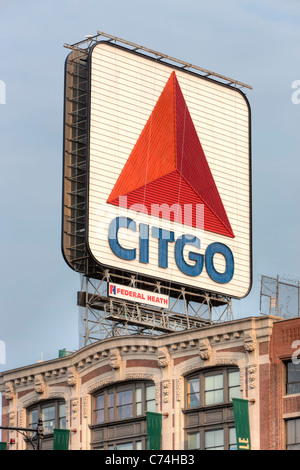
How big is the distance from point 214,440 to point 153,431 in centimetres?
354

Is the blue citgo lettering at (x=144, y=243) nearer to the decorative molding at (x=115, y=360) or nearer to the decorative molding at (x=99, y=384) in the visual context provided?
the decorative molding at (x=115, y=360)

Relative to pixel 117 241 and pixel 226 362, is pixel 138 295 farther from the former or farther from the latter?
pixel 226 362

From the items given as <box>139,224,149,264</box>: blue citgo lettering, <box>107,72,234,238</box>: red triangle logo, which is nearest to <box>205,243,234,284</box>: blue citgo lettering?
<box>107,72,234,238</box>: red triangle logo

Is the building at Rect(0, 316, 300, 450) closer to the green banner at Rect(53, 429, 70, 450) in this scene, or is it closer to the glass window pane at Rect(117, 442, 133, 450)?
the glass window pane at Rect(117, 442, 133, 450)

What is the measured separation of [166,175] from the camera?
103312 millimetres

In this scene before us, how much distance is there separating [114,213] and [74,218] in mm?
2631

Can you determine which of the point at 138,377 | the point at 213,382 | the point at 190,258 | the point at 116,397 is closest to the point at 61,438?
the point at 116,397

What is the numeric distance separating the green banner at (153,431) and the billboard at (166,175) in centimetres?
1456

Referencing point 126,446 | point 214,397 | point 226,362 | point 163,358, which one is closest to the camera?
point 226,362

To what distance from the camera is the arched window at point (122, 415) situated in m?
86.9

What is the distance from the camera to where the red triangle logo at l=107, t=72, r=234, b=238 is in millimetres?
101438

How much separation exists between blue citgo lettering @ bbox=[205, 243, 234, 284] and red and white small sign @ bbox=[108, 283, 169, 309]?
579cm
